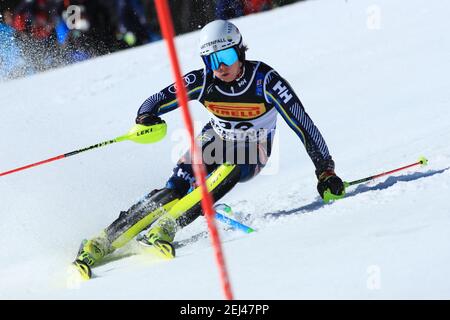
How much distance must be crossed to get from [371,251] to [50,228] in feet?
9.00

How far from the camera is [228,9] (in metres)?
13.8

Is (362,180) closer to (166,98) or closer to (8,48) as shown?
(166,98)

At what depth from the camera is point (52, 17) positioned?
11164mm

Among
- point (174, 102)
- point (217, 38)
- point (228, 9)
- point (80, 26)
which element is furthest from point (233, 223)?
point (228, 9)

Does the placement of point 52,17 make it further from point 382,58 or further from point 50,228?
point 50,228

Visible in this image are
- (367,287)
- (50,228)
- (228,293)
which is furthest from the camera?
(50,228)

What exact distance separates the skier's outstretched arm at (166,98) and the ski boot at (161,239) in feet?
2.16

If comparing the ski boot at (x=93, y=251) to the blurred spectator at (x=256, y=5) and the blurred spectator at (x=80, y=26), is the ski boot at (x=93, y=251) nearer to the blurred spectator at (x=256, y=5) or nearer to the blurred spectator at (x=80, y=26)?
the blurred spectator at (x=80, y=26)

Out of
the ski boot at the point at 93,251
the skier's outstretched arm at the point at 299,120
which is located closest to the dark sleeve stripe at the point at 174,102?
the skier's outstretched arm at the point at 299,120

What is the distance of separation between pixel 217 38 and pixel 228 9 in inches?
386

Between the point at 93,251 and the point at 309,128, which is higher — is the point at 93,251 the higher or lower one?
the lower one

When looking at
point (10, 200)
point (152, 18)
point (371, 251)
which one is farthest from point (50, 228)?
point (152, 18)

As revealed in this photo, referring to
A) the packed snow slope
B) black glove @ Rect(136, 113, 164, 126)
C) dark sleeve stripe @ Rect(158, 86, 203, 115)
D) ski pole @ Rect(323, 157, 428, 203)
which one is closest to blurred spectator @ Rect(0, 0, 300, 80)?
the packed snow slope

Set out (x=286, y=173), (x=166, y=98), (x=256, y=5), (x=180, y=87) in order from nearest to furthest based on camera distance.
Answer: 1. (x=180, y=87)
2. (x=166, y=98)
3. (x=286, y=173)
4. (x=256, y=5)
